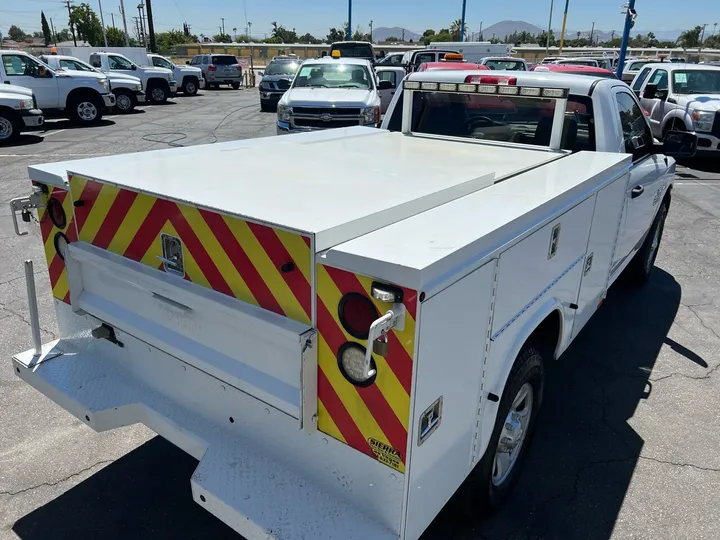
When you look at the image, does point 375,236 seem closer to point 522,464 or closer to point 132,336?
point 132,336

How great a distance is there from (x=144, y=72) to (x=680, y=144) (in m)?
22.8

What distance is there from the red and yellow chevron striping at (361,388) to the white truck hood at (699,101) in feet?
41.1

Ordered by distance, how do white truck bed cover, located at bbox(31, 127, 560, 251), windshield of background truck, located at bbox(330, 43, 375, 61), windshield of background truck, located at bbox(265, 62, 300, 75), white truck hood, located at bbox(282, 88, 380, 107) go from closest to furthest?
white truck bed cover, located at bbox(31, 127, 560, 251) → white truck hood, located at bbox(282, 88, 380, 107) → windshield of background truck, located at bbox(265, 62, 300, 75) → windshield of background truck, located at bbox(330, 43, 375, 61)

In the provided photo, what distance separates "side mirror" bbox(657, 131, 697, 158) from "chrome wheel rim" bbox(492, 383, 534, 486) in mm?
2649

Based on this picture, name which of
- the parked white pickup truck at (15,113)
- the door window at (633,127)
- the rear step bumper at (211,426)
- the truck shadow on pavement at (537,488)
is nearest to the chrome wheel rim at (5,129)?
the parked white pickup truck at (15,113)

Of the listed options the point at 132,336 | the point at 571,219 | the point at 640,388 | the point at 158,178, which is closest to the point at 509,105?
the point at 571,219

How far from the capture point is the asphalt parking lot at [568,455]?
2746mm

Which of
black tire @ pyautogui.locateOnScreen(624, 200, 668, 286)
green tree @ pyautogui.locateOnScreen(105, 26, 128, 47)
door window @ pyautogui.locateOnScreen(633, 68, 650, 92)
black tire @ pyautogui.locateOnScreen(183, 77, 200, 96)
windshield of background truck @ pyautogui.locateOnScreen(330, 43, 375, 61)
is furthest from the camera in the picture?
green tree @ pyautogui.locateOnScreen(105, 26, 128, 47)

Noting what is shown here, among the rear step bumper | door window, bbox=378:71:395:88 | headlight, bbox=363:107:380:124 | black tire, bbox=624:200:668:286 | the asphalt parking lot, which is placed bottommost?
the asphalt parking lot

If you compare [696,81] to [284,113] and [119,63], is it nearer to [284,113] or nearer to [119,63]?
[284,113]

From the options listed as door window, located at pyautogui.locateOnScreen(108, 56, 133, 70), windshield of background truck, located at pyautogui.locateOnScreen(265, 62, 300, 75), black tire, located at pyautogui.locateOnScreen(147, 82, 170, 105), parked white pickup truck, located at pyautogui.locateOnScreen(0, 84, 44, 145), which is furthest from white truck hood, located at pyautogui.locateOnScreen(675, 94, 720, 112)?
door window, located at pyautogui.locateOnScreen(108, 56, 133, 70)

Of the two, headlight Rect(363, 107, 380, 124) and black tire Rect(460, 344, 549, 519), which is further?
headlight Rect(363, 107, 380, 124)

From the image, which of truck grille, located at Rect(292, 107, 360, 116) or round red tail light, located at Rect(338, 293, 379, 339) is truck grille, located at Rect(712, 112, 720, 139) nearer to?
truck grille, located at Rect(292, 107, 360, 116)

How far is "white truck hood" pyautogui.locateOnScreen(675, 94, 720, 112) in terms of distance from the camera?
38.3ft
